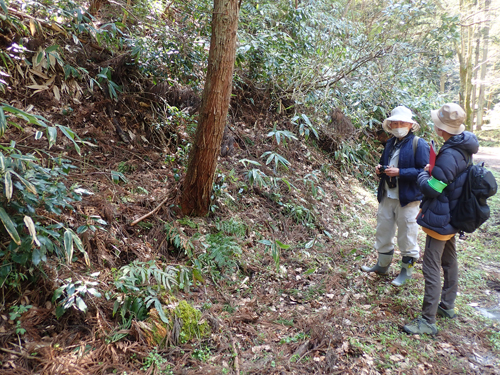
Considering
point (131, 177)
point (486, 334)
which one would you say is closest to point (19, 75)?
point (131, 177)

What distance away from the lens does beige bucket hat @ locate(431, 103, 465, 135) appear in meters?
3.30

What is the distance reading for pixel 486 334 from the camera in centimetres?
356

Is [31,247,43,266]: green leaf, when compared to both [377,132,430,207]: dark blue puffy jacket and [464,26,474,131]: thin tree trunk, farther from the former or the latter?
[464,26,474,131]: thin tree trunk

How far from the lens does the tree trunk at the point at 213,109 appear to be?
3836mm

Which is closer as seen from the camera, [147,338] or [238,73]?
[147,338]

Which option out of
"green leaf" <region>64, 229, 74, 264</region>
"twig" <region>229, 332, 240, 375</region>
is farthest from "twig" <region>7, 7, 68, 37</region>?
"twig" <region>229, 332, 240, 375</region>

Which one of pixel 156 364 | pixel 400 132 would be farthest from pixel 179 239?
pixel 400 132

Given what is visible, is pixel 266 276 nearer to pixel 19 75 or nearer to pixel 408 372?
pixel 408 372

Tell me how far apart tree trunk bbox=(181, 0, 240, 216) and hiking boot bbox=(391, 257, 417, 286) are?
109 inches

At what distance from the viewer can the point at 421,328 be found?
3.46 m

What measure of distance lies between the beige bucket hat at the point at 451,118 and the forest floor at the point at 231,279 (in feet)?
6.88

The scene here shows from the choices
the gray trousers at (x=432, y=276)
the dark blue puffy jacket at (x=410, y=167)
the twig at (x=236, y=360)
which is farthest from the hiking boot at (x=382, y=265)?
the twig at (x=236, y=360)

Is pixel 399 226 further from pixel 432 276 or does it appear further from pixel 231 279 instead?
pixel 231 279

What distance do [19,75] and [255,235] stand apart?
411cm
